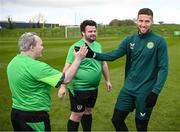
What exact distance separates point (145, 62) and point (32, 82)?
6.36 ft

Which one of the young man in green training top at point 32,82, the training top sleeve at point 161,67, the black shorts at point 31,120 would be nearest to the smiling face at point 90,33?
the training top sleeve at point 161,67

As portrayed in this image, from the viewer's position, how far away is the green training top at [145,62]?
20.4 ft

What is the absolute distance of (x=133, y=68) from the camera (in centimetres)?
646

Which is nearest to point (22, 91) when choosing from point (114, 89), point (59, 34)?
point (114, 89)

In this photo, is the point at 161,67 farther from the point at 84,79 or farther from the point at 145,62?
the point at 84,79

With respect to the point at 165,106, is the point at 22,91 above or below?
above

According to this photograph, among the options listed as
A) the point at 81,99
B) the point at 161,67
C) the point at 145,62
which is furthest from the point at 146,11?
the point at 81,99

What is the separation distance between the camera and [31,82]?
517 cm

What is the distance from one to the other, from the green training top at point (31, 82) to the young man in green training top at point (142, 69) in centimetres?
138

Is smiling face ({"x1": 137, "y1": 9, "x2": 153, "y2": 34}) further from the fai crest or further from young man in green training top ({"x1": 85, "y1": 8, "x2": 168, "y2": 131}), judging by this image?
the fai crest

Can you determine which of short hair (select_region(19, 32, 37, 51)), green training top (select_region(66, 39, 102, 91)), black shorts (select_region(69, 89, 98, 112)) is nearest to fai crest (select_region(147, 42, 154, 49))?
green training top (select_region(66, 39, 102, 91))

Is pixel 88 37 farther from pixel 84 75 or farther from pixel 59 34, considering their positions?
pixel 59 34

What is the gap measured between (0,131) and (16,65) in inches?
132

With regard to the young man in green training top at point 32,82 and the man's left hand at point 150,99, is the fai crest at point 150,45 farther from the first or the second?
the young man in green training top at point 32,82
